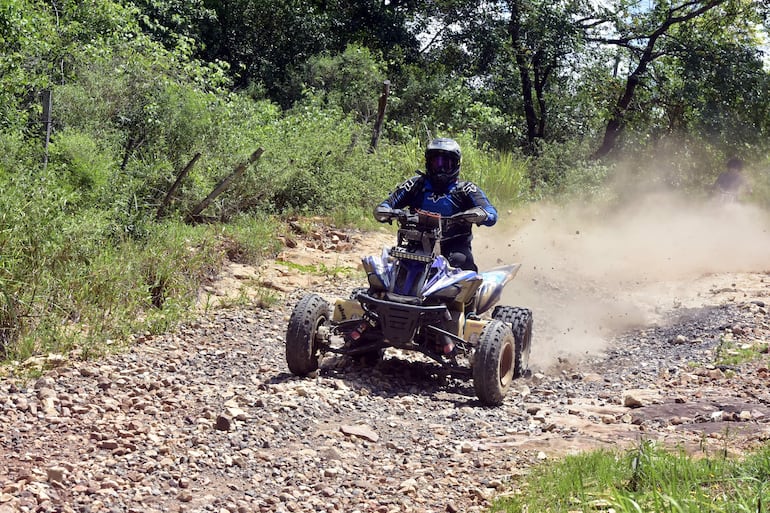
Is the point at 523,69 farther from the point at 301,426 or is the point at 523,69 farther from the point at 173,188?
the point at 301,426

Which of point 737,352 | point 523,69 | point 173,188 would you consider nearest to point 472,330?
point 737,352

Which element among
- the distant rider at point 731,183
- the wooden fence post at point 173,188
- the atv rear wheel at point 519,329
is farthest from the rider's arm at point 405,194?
the distant rider at point 731,183

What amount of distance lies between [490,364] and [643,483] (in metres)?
2.54

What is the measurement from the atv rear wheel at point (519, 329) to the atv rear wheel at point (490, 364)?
105 cm

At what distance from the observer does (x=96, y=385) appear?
6.66 meters

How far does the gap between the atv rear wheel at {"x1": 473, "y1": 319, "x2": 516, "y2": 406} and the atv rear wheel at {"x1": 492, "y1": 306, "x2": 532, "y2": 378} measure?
3.43 feet

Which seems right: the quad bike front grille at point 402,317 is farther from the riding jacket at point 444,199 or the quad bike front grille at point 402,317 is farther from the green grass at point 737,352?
the green grass at point 737,352

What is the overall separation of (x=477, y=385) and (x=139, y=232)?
205 inches

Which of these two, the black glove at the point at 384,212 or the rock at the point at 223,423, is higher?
the black glove at the point at 384,212

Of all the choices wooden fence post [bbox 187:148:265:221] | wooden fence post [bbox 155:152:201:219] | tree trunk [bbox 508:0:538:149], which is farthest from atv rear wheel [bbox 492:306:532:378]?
tree trunk [bbox 508:0:538:149]

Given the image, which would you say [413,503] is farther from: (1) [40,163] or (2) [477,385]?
(1) [40,163]

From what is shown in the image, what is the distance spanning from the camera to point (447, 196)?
8352 millimetres

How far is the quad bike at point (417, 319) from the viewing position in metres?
7.24

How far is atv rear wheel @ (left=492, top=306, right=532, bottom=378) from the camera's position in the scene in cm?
844
